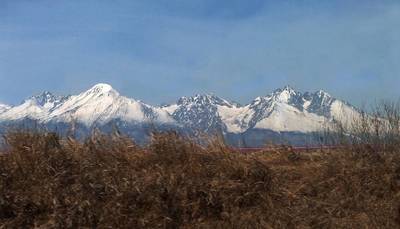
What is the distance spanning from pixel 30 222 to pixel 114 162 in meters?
1.46

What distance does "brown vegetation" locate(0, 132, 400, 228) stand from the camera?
26.9 feet

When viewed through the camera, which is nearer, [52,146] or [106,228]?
[106,228]

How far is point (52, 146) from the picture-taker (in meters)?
9.10

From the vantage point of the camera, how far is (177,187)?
8.53 metres

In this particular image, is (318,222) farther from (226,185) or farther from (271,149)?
(271,149)

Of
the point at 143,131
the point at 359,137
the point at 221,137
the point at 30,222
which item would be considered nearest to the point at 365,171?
the point at 359,137

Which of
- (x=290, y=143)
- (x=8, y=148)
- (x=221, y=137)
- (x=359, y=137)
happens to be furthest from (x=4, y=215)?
(x=359, y=137)

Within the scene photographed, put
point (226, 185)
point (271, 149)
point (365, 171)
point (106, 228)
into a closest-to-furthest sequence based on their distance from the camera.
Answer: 1. point (106, 228)
2. point (226, 185)
3. point (365, 171)
4. point (271, 149)

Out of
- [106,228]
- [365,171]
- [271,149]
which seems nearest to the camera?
[106,228]

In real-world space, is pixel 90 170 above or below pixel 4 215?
above

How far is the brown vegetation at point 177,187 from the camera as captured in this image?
26.9 ft

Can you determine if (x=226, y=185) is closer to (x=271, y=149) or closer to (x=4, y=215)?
(x=271, y=149)

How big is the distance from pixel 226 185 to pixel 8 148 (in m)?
3.05

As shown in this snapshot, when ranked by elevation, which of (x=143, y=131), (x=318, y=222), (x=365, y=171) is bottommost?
(x=318, y=222)
